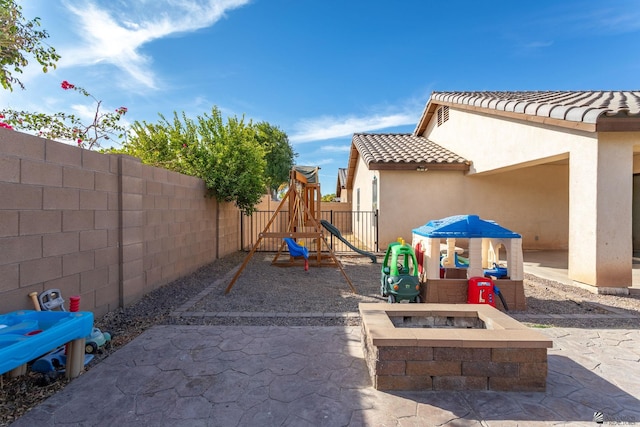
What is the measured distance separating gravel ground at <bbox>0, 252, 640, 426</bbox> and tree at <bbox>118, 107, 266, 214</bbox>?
9.05 ft

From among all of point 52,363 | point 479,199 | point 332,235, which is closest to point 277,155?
point 332,235

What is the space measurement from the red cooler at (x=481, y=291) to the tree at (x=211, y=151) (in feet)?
20.6

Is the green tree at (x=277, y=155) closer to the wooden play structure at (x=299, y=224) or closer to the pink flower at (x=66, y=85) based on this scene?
the wooden play structure at (x=299, y=224)

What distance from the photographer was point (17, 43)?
4.38 m

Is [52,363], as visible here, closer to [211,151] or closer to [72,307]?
[72,307]

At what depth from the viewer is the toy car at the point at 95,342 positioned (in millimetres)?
3035

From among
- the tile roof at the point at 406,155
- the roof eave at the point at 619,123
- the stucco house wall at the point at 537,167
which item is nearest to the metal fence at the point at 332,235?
the stucco house wall at the point at 537,167

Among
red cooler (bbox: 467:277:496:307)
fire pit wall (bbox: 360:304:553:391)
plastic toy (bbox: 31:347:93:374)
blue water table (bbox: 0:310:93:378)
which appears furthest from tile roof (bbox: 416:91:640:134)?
plastic toy (bbox: 31:347:93:374)

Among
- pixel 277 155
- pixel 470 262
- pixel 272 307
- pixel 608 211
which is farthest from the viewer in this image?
pixel 277 155

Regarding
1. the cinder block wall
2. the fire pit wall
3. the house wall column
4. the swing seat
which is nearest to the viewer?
the fire pit wall

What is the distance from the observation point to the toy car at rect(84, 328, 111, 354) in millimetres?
3035

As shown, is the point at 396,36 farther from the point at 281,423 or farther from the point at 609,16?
the point at 281,423

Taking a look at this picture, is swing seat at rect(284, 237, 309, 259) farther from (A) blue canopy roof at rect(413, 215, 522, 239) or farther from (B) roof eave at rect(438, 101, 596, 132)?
(B) roof eave at rect(438, 101, 596, 132)

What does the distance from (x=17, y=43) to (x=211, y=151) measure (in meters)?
4.39
